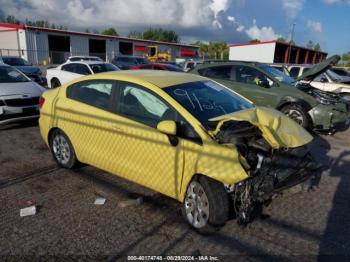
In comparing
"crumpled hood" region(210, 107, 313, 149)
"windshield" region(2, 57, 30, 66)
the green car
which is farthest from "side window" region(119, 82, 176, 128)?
"windshield" region(2, 57, 30, 66)

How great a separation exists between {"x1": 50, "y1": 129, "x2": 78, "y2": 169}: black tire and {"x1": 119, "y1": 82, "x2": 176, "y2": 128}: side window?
4.41 feet

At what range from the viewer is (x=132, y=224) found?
3.62 m

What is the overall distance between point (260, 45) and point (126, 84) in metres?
39.5

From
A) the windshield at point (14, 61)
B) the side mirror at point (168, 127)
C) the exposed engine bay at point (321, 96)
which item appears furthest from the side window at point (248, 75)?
the windshield at point (14, 61)

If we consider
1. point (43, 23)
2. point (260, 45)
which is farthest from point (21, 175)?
point (43, 23)

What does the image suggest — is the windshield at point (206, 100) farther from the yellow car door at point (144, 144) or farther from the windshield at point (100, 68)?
the windshield at point (100, 68)

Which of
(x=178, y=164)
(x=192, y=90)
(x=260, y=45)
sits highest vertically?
(x=260, y=45)

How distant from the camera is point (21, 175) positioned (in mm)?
4926

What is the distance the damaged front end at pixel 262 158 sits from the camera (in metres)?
3.18

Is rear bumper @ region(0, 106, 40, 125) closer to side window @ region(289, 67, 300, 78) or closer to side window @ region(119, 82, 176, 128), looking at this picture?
side window @ region(119, 82, 176, 128)

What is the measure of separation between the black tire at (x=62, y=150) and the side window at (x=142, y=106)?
134 centimetres

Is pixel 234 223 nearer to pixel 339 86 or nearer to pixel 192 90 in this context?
pixel 192 90

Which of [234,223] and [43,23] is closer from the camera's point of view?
[234,223]

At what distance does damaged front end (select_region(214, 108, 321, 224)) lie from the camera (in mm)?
3182
